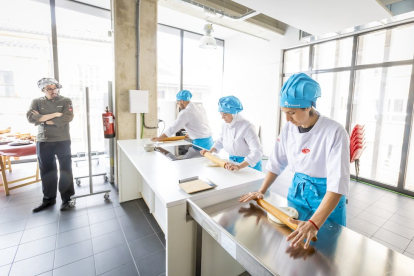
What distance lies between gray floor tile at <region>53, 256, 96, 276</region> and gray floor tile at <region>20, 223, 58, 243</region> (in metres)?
0.61

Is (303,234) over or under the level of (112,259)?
over

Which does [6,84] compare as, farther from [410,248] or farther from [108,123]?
[410,248]

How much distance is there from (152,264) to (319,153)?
5.65 feet

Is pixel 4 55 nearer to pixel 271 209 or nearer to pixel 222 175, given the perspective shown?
pixel 222 175

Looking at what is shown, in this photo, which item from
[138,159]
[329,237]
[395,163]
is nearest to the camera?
[329,237]

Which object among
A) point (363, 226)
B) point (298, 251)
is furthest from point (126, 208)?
point (363, 226)

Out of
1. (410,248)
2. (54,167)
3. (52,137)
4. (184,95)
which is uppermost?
(184,95)

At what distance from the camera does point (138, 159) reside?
2.18 m

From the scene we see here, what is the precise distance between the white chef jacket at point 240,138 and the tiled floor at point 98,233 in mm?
1237

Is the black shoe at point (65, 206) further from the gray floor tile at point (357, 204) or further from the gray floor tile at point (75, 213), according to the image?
the gray floor tile at point (357, 204)

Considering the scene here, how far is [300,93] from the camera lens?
1.10 metres

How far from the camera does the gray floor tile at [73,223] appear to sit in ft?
8.00

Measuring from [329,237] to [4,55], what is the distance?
5.81 m

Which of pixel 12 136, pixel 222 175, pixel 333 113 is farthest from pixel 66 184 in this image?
pixel 333 113
